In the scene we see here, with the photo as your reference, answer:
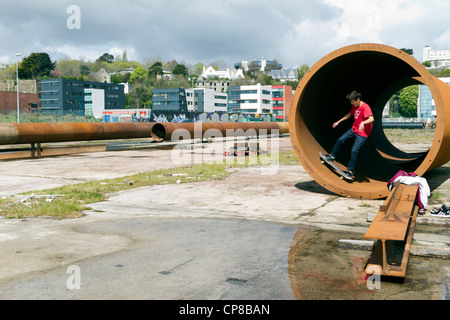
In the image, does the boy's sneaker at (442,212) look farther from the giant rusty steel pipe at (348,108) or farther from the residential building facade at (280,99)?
the residential building facade at (280,99)

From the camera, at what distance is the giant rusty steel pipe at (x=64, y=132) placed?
16.2 meters

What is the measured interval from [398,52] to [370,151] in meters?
4.83

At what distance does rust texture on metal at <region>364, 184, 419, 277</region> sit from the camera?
12.7 ft

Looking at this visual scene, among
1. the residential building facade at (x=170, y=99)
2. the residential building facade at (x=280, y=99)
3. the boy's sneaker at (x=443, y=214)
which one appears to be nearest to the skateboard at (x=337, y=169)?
the boy's sneaker at (x=443, y=214)

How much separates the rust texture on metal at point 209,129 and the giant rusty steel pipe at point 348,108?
12.0 metres

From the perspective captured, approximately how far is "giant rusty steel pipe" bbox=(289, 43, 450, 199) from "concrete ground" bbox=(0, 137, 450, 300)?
69 cm

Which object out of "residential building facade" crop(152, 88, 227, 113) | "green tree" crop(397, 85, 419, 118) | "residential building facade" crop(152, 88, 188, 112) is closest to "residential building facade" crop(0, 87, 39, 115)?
"residential building facade" crop(152, 88, 227, 113)

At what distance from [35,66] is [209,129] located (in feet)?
483

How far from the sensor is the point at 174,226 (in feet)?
19.5

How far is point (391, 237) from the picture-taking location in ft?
12.6

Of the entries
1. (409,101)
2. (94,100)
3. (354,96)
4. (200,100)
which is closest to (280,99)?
(200,100)

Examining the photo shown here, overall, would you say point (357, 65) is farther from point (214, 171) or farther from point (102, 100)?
point (102, 100)

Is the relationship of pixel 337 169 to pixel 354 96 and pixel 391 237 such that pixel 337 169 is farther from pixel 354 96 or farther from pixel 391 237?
pixel 391 237

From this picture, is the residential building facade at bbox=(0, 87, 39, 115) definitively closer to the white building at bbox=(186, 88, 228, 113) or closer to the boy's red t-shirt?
the white building at bbox=(186, 88, 228, 113)
